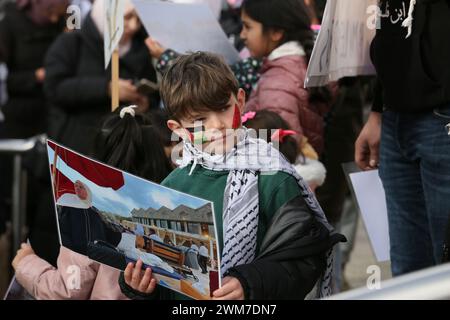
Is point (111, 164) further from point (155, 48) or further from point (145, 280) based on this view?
point (155, 48)

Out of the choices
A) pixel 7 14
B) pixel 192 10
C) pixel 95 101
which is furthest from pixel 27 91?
pixel 192 10

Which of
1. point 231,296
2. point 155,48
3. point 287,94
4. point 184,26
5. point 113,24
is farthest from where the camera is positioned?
point 155,48

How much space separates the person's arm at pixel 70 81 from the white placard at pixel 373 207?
1.96 meters

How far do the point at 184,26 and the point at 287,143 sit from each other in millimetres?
641

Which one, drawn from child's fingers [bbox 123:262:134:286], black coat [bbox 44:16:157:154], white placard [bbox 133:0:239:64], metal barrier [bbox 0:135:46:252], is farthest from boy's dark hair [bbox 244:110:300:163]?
metal barrier [bbox 0:135:46:252]

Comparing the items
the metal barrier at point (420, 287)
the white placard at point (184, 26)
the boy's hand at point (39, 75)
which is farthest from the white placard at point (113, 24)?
the boy's hand at point (39, 75)

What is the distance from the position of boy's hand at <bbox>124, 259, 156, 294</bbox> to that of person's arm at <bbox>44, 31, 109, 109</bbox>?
2.55 metres

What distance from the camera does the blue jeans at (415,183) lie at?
2.70 metres

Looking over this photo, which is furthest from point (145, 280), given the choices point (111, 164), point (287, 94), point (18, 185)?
point (18, 185)

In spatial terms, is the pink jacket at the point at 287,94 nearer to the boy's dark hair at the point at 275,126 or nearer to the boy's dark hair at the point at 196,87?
the boy's dark hair at the point at 275,126

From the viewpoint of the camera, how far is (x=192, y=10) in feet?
12.2

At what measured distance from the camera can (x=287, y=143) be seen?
3.44 metres

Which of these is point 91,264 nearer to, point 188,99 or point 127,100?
point 188,99

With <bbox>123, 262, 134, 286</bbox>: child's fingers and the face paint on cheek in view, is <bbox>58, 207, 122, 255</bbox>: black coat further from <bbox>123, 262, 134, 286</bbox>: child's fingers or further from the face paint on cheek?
the face paint on cheek
